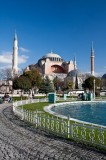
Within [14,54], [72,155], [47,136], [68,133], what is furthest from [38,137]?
[14,54]

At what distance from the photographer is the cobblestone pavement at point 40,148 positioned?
5.61 metres

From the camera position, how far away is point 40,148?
21.0 feet

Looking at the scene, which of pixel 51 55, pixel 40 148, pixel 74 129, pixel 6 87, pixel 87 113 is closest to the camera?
pixel 40 148

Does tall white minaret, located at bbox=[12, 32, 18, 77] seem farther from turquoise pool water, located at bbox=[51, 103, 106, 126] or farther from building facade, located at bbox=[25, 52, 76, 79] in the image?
turquoise pool water, located at bbox=[51, 103, 106, 126]

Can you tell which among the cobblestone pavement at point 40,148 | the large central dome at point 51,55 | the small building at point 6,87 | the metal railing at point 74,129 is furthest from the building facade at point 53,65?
the cobblestone pavement at point 40,148

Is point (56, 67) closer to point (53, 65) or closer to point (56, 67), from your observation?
point (56, 67)

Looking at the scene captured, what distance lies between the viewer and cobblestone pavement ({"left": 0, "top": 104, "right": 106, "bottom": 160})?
5613 mm

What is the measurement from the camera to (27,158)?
5.49 meters

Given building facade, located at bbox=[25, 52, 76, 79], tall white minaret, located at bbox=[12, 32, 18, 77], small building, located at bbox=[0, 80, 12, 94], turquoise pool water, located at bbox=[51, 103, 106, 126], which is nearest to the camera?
turquoise pool water, located at bbox=[51, 103, 106, 126]

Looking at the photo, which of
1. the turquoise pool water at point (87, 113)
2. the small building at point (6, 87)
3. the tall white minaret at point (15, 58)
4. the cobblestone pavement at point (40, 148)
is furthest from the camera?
the tall white minaret at point (15, 58)

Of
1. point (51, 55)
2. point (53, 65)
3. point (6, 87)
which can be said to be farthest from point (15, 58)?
point (51, 55)

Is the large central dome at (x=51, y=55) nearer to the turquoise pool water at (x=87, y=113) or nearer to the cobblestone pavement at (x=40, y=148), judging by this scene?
the turquoise pool water at (x=87, y=113)

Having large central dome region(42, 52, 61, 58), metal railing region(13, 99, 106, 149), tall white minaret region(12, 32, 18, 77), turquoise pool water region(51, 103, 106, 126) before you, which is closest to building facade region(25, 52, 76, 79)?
large central dome region(42, 52, 61, 58)

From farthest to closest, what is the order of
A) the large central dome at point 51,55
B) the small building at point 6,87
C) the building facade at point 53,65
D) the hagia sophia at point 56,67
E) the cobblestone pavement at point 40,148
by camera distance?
1. the large central dome at point 51,55
2. the building facade at point 53,65
3. the hagia sophia at point 56,67
4. the small building at point 6,87
5. the cobblestone pavement at point 40,148
